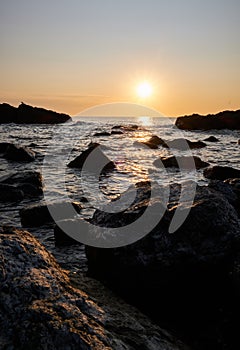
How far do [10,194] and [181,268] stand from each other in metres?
6.50

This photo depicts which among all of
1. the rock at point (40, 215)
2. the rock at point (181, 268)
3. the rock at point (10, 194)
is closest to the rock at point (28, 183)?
the rock at point (10, 194)

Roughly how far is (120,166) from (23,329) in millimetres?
14726

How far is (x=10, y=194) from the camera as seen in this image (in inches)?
352

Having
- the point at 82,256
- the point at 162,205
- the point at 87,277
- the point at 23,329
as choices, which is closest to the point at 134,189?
the point at 162,205

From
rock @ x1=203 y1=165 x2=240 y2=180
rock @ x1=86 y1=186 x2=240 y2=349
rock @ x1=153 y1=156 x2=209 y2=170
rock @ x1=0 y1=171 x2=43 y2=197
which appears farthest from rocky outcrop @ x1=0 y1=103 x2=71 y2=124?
rock @ x1=86 y1=186 x2=240 y2=349

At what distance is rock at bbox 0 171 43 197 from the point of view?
9586 mm

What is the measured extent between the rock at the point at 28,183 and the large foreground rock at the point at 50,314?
6.42 m

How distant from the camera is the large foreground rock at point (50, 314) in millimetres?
2260

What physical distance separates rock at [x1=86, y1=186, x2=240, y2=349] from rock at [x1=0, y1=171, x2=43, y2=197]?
5.91 metres

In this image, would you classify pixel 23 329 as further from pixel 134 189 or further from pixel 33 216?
pixel 33 216

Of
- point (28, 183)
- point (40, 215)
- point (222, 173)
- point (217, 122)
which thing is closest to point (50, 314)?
point (40, 215)

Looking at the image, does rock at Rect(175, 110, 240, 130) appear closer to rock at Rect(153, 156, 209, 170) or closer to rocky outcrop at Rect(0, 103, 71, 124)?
rocky outcrop at Rect(0, 103, 71, 124)

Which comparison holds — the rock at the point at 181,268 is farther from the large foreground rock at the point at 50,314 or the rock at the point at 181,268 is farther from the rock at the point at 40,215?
the rock at the point at 40,215

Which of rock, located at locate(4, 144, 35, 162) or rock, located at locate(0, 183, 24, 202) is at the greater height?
rock, located at locate(4, 144, 35, 162)
